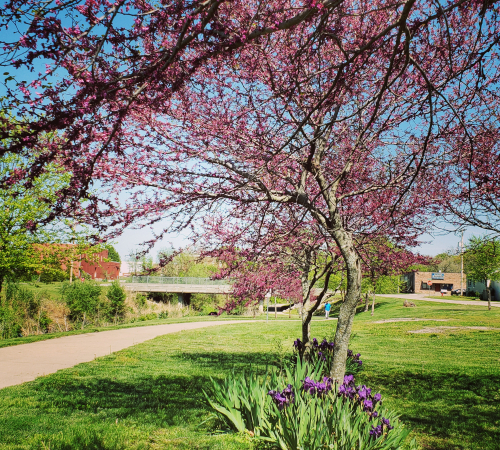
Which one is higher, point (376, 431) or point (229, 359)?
point (376, 431)

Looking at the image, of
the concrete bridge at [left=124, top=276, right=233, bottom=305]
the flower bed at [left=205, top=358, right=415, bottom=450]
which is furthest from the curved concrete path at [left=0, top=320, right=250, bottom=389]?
the concrete bridge at [left=124, top=276, right=233, bottom=305]

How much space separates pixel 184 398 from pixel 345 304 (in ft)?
11.4

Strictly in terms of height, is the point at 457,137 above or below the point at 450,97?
below

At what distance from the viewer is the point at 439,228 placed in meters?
→ 6.51

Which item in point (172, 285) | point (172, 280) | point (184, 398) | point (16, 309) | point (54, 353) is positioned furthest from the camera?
point (172, 280)

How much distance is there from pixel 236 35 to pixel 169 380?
24.2 feet

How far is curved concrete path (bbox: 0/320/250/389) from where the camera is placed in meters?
8.45

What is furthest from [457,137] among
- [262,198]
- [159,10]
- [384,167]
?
[159,10]

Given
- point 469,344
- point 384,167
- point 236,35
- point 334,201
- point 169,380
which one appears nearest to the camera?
point 236,35

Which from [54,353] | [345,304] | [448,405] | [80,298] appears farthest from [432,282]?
[345,304]

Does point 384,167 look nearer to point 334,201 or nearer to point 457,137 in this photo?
point 457,137

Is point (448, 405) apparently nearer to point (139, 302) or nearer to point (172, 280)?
point (139, 302)

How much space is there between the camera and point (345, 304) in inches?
203

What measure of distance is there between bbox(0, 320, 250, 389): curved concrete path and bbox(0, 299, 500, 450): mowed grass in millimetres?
618
